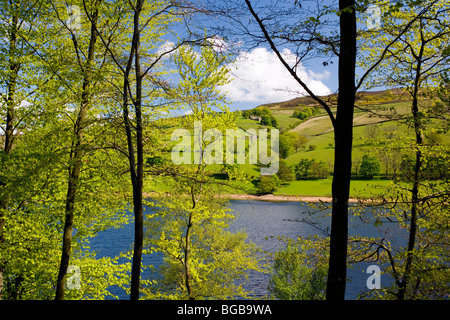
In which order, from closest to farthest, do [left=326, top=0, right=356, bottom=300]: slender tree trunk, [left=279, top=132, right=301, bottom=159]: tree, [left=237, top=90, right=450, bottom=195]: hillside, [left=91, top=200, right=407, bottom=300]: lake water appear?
[left=326, top=0, right=356, bottom=300]: slender tree trunk < [left=237, top=90, right=450, bottom=195]: hillside < [left=91, top=200, right=407, bottom=300]: lake water < [left=279, top=132, right=301, bottom=159]: tree

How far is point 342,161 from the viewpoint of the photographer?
4.93m

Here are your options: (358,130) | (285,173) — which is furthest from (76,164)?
(358,130)

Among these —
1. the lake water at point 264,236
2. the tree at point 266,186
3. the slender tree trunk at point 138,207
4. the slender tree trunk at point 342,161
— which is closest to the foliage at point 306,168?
the tree at point 266,186

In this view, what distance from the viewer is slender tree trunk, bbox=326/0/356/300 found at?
4.91 m

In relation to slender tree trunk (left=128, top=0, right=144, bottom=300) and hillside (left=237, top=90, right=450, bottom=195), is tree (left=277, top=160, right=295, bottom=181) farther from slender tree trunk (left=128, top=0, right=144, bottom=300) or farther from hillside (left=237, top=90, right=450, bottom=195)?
slender tree trunk (left=128, top=0, right=144, bottom=300)

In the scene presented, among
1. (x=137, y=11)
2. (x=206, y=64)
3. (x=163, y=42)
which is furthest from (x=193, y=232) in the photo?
(x=137, y=11)

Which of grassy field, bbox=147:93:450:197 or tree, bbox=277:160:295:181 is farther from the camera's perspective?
tree, bbox=277:160:295:181

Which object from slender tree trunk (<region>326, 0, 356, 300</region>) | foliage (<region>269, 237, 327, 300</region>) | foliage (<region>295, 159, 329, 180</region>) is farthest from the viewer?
foliage (<region>295, 159, 329, 180</region>)

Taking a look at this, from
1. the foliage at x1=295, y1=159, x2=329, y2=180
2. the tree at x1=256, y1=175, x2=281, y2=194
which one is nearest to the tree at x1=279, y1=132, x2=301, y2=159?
the foliage at x1=295, y1=159, x2=329, y2=180

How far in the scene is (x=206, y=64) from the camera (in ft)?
44.9

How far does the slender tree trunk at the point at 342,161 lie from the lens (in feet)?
16.1

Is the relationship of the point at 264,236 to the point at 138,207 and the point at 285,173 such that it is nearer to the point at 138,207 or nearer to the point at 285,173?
the point at 138,207

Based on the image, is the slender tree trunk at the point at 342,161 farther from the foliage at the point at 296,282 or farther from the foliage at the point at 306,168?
the foliage at the point at 306,168

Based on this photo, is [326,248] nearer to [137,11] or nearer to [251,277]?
[137,11]
